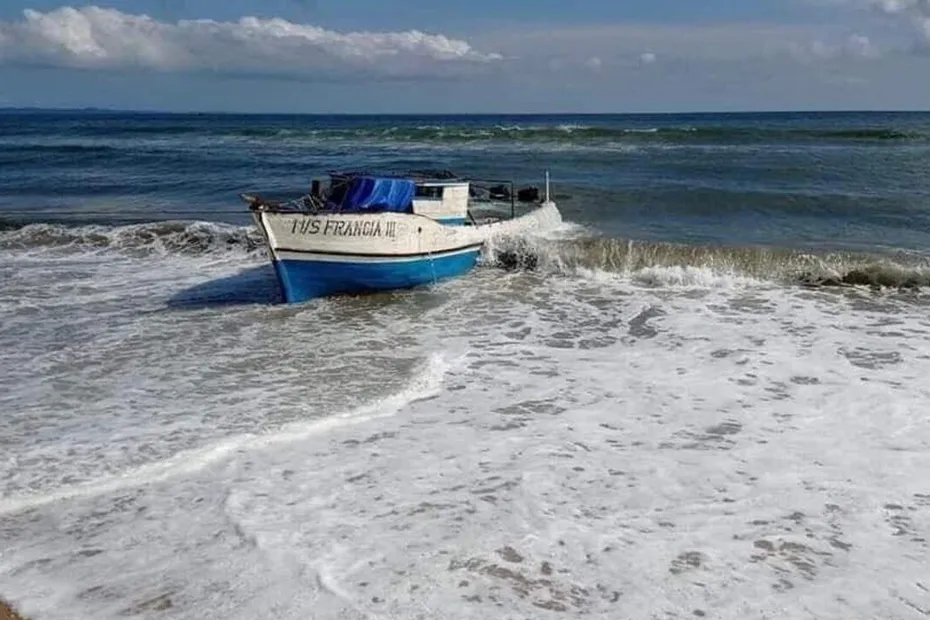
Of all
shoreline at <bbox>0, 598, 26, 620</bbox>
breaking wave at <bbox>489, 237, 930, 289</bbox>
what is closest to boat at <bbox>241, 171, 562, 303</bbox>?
breaking wave at <bbox>489, 237, 930, 289</bbox>

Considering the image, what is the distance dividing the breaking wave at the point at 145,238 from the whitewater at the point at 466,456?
5.51 m

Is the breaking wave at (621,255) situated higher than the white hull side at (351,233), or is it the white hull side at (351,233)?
the white hull side at (351,233)

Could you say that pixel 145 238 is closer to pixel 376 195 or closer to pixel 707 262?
pixel 376 195

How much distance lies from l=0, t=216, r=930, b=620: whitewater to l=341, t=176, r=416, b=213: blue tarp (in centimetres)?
162

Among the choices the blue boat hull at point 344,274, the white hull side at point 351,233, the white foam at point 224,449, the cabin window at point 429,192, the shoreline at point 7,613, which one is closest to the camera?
the shoreline at point 7,613

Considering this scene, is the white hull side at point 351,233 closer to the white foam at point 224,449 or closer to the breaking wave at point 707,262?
the breaking wave at point 707,262

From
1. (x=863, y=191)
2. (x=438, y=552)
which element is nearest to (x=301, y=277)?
(x=438, y=552)

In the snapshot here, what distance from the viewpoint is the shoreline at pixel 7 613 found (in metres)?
5.09

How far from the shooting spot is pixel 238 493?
6785 millimetres

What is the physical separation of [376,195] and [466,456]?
7.68 meters

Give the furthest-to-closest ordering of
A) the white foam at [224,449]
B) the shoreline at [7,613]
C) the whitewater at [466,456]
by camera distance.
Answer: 1. the white foam at [224,449]
2. the whitewater at [466,456]
3. the shoreline at [7,613]

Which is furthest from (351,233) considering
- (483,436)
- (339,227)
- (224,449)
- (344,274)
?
(224,449)

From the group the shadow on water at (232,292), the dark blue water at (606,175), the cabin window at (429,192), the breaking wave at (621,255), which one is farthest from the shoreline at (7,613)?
the dark blue water at (606,175)

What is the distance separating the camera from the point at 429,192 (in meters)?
16.1
